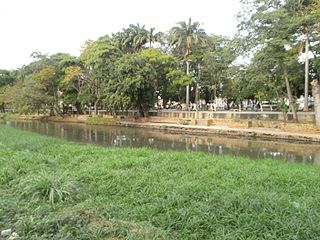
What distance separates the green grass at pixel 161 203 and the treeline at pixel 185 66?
18691 mm

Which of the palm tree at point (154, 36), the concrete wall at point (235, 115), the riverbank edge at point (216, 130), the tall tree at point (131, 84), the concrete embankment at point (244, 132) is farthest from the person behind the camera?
the palm tree at point (154, 36)

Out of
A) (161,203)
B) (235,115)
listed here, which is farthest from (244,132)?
(161,203)

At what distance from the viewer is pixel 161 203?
5.68 meters

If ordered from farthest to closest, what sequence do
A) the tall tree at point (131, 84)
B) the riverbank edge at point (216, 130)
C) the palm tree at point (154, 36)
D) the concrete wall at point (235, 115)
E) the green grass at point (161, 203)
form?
A: the palm tree at point (154, 36), the tall tree at point (131, 84), the concrete wall at point (235, 115), the riverbank edge at point (216, 130), the green grass at point (161, 203)

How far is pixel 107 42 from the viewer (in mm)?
46188

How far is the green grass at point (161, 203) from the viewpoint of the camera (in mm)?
4492

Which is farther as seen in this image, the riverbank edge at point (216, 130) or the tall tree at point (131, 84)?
the tall tree at point (131, 84)

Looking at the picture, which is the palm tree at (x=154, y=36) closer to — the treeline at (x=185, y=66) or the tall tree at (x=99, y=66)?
the treeline at (x=185, y=66)

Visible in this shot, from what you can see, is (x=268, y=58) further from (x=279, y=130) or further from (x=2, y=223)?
(x=2, y=223)

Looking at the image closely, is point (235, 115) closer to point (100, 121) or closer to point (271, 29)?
point (271, 29)

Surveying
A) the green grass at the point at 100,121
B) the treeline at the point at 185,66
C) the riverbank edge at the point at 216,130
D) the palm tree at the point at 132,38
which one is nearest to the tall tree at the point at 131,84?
the treeline at the point at 185,66

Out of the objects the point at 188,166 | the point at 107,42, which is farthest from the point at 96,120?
the point at 188,166

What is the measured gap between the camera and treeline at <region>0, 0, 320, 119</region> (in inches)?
999

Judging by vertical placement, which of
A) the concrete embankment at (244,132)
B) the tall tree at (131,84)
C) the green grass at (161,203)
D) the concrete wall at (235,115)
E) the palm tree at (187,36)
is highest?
the palm tree at (187,36)
